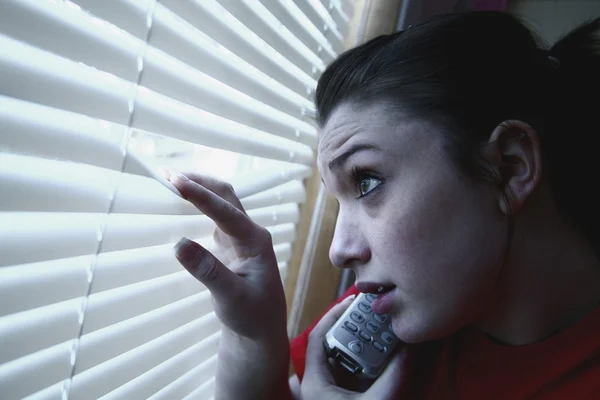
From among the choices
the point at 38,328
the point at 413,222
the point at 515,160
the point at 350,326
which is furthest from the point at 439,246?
the point at 38,328

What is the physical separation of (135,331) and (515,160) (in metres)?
0.58

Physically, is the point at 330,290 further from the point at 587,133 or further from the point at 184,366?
the point at 587,133

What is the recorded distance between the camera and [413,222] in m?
0.56

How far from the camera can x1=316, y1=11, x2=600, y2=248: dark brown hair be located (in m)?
0.59

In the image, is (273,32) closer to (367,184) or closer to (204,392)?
(367,184)

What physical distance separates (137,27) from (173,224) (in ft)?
0.82

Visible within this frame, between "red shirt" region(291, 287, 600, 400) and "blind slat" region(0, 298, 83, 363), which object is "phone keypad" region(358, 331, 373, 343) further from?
"blind slat" region(0, 298, 83, 363)

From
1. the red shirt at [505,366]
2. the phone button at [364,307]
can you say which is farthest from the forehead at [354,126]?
the red shirt at [505,366]

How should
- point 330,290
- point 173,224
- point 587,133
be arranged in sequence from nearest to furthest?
point 173,224, point 587,133, point 330,290

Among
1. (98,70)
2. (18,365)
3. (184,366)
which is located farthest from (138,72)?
(184,366)

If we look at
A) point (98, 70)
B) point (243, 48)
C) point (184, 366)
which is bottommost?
point (184, 366)

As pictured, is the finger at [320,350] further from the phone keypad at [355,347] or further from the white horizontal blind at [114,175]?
the white horizontal blind at [114,175]

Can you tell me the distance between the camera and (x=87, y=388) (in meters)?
0.47

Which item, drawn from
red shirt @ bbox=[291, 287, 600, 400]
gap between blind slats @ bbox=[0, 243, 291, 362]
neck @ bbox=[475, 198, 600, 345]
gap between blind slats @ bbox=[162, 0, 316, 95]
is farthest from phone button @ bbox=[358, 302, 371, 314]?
gap between blind slats @ bbox=[162, 0, 316, 95]
